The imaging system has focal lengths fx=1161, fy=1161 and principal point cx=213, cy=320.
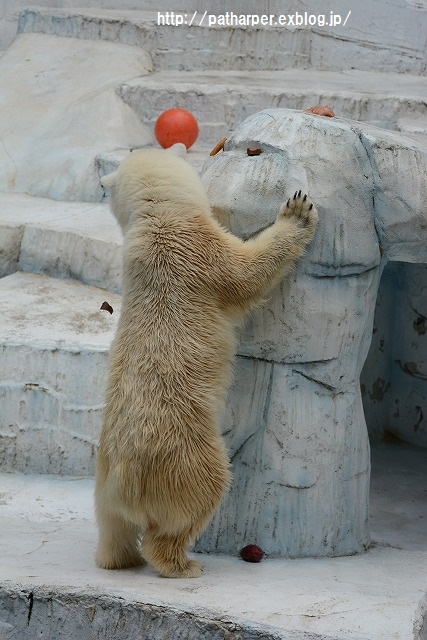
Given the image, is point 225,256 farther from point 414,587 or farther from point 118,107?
point 118,107

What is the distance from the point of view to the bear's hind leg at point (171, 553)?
12.8 ft

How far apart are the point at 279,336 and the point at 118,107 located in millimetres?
4994

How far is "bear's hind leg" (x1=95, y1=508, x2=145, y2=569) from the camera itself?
404 centimetres

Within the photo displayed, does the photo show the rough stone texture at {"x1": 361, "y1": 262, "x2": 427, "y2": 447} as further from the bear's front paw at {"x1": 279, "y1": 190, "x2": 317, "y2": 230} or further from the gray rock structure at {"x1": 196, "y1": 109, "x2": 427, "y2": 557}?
the bear's front paw at {"x1": 279, "y1": 190, "x2": 317, "y2": 230}

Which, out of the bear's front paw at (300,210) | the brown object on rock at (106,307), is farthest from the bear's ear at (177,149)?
the brown object on rock at (106,307)

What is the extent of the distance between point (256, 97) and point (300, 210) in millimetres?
4873

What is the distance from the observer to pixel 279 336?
13.5 feet

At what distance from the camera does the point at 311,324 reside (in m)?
4.11

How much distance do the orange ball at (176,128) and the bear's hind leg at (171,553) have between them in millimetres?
4719

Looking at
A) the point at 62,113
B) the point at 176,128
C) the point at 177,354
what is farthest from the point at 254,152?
the point at 62,113

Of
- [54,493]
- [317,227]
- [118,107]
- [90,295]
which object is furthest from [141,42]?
[317,227]

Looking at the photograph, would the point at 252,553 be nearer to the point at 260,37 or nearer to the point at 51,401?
the point at 51,401

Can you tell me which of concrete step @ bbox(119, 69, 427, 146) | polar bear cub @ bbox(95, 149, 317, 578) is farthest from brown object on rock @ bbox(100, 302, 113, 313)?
concrete step @ bbox(119, 69, 427, 146)

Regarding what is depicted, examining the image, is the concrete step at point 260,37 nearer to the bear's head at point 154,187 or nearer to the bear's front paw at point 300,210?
the bear's head at point 154,187
